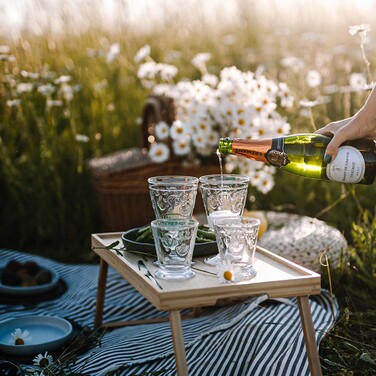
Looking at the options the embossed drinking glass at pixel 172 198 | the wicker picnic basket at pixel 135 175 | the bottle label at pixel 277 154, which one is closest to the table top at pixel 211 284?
the embossed drinking glass at pixel 172 198

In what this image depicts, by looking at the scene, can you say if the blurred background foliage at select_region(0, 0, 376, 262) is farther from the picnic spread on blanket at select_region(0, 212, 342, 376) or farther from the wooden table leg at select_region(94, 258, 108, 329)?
the wooden table leg at select_region(94, 258, 108, 329)

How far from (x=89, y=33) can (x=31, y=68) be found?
101 cm

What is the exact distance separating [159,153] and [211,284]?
179 centimetres

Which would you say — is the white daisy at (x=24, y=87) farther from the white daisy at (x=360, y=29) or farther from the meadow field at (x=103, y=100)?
the white daisy at (x=360, y=29)

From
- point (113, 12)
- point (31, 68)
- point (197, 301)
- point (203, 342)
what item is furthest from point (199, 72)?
point (197, 301)

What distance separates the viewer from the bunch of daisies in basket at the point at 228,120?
3.28 m

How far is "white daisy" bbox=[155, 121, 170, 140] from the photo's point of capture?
3492mm

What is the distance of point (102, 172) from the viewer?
12.0ft

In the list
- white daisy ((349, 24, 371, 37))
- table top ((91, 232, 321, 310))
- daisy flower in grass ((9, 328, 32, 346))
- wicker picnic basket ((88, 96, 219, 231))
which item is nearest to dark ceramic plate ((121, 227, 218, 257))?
table top ((91, 232, 321, 310))

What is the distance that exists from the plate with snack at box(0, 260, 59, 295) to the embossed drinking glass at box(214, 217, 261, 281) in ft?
4.37

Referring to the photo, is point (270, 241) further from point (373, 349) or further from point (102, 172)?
point (102, 172)

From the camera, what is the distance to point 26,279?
3.01 metres

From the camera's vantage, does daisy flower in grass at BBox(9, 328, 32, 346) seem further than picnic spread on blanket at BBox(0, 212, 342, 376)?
Yes

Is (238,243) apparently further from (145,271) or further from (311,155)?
(311,155)
